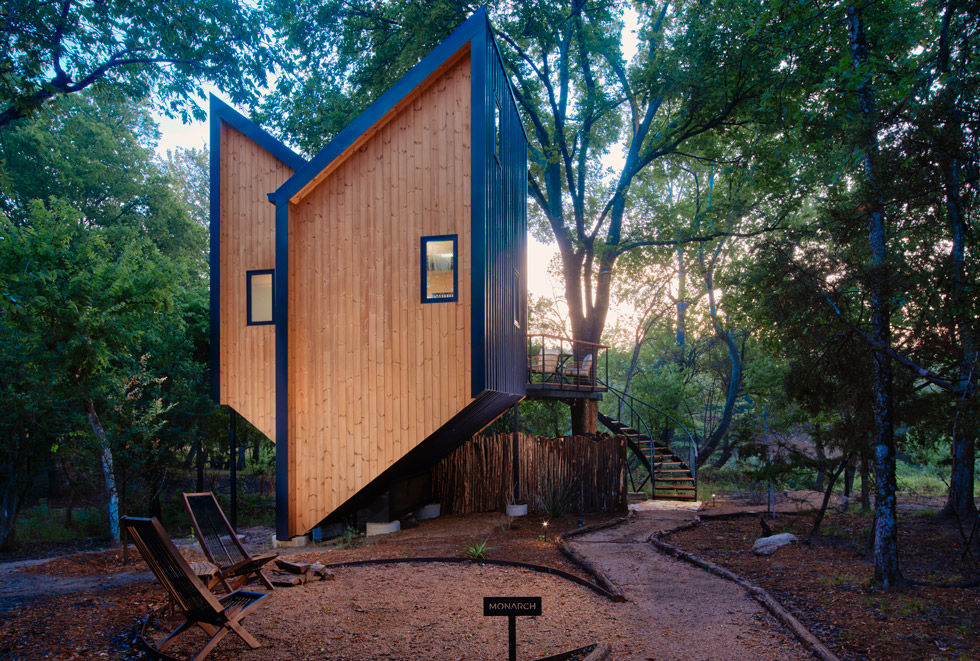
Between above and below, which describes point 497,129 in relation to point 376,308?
above

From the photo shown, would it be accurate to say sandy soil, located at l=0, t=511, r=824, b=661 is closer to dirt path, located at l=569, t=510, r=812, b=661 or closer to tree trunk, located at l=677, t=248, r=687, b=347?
dirt path, located at l=569, t=510, r=812, b=661

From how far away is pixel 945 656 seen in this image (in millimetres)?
5102

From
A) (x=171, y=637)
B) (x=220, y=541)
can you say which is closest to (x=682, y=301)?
(x=220, y=541)

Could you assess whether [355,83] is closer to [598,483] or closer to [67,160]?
[67,160]

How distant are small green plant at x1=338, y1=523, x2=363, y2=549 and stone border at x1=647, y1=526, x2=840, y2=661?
5133 millimetres

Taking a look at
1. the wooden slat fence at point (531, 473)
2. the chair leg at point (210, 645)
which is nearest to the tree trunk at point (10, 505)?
the wooden slat fence at point (531, 473)

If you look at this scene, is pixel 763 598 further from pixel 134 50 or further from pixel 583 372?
pixel 134 50

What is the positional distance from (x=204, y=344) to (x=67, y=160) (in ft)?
31.4

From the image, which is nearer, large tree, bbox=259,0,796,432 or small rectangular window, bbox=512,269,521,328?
small rectangular window, bbox=512,269,521,328

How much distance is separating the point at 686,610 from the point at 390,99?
870 centimetres

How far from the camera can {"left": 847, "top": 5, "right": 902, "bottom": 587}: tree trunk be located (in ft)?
23.6

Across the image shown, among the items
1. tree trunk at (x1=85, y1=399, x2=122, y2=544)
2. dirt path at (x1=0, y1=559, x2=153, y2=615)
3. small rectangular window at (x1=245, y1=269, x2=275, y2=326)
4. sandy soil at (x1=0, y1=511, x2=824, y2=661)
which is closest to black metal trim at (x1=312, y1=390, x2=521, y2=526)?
sandy soil at (x1=0, y1=511, x2=824, y2=661)

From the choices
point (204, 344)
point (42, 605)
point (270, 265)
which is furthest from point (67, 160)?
point (42, 605)

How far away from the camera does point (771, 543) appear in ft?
31.5
